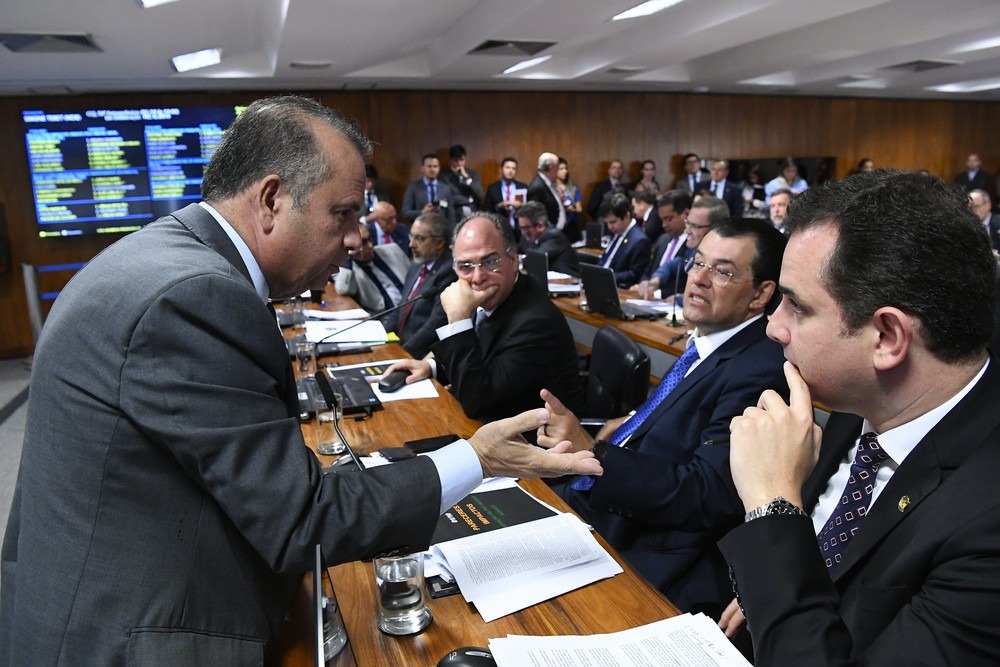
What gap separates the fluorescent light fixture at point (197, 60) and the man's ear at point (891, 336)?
262 inches

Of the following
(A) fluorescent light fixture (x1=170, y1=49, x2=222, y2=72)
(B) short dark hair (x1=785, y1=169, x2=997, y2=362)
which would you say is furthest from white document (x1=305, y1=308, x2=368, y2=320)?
(A) fluorescent light fixture (x1=170, y1=49, x2=222, y2=72)

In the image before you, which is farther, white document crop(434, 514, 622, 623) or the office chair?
the office chair

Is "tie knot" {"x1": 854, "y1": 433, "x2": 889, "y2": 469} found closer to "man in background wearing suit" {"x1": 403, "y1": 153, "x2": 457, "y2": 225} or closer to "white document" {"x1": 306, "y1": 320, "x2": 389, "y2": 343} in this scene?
"white document" {"x1": 306, "y1": 320, "x2": 389, "y2": 343}

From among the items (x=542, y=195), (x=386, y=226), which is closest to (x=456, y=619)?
(x=386, y=226)

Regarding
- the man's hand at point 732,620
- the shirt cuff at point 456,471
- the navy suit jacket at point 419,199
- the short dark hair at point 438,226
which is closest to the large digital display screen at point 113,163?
the navy suit jacket at point 419,199

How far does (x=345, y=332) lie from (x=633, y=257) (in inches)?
123

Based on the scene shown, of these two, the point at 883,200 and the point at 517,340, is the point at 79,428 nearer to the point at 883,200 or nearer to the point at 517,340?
the point at 883,200

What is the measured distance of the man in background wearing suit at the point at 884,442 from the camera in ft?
2.75

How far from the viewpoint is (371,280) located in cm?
471

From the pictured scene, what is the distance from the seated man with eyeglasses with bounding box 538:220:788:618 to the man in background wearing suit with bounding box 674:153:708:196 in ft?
28.9

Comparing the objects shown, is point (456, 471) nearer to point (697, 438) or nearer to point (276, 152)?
point (276, 152)

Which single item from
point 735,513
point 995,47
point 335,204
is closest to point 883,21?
point 995,47

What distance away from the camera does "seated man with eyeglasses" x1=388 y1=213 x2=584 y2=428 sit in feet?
7.67

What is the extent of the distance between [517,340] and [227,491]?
5.34 ft
